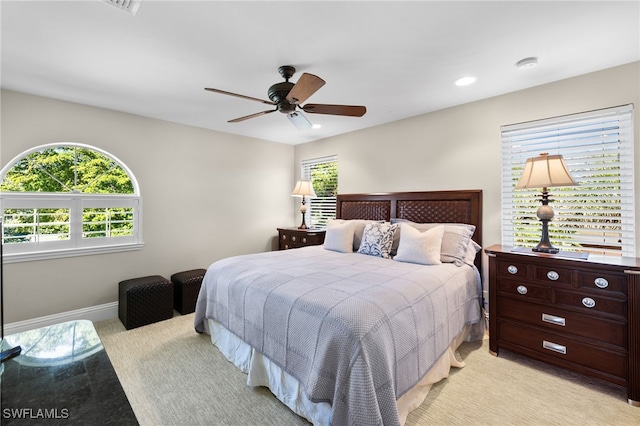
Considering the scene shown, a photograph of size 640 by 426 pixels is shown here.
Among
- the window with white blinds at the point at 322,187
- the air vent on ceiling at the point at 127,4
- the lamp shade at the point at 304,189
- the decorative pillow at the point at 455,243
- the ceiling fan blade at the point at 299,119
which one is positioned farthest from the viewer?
the window with white blinds at the point at 322,187

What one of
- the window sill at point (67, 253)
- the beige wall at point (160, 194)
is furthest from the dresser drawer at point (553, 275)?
the window sill at point (67, 253)

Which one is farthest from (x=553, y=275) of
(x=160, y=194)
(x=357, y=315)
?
(x=160, y=194)

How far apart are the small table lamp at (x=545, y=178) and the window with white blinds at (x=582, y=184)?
0.39 meters

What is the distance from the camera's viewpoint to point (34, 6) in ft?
5.67

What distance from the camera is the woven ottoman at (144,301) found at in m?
3.16

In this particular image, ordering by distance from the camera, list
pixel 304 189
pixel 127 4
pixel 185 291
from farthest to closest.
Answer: pixel 304 189 → pixel 185 291 → pixel 127 4

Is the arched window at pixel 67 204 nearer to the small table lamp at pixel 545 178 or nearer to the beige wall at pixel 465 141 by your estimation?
the beige wall at pixel 465 141

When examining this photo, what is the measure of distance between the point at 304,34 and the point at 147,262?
343 cm

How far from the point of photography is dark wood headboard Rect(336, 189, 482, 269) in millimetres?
3223

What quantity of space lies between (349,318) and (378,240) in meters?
1.74

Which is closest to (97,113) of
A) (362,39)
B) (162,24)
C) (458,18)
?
(162,24)

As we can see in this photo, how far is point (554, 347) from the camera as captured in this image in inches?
89.7

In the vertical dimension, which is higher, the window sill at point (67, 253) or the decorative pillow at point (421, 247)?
the decorative pillow at point (421, 247)

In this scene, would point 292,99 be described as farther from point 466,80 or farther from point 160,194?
point 160,194
